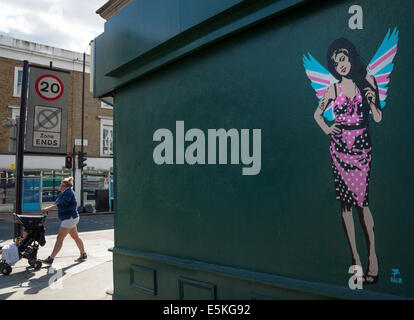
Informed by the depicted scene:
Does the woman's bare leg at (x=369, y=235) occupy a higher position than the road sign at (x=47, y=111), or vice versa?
the road sign at (x=47, y=111)

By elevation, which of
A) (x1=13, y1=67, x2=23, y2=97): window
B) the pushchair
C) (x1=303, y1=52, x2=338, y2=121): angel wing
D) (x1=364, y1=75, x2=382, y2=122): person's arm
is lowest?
the pushchair

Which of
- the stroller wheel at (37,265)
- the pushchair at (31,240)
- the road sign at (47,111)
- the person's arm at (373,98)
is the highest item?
the road sign at (47,111)

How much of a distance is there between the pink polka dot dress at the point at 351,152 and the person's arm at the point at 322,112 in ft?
0.14

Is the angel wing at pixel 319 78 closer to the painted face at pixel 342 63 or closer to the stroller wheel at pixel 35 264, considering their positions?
the painted face at pixel 342 63

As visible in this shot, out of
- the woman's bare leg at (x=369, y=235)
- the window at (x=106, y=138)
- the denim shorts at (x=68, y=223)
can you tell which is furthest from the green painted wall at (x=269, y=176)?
the window at (x=106, y=138)

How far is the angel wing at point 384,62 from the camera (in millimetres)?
2254

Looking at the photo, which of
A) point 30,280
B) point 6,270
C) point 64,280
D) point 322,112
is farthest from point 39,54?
point 322,112

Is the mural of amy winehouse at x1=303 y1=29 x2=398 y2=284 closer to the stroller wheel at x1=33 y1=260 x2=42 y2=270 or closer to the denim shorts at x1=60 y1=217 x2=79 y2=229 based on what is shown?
the denim shorts at x1=60 y1=217 x2=79 y2=229

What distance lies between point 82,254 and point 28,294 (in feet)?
7.68

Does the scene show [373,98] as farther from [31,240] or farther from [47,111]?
[47,111]

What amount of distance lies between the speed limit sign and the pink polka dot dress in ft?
23.7

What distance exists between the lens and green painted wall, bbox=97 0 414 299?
224cm

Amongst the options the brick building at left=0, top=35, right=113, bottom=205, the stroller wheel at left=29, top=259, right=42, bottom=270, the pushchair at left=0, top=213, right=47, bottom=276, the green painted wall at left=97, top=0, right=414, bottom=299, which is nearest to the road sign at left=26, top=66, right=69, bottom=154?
the pushchair at left=0, top=213, right=47, bottom=276
